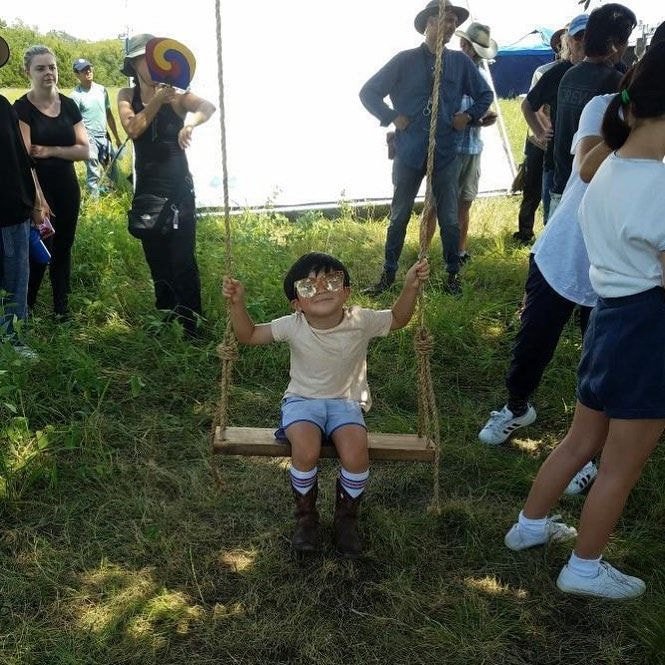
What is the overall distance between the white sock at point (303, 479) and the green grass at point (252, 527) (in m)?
0.26

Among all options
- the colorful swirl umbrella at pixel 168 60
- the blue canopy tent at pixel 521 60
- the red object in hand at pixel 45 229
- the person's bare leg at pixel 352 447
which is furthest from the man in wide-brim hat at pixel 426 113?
the blue canopy tent at pixel 521 60

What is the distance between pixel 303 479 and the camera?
2.30m

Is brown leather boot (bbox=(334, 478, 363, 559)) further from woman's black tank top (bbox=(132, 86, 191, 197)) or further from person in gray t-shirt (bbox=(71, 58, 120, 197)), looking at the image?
person in gray t-shirt (bbox=(71, 58, 120, 197))

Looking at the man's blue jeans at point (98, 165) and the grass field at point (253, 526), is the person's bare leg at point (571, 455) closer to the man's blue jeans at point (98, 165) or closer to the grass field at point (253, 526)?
the grass field at point (253, 526)

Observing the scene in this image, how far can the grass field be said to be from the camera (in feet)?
6.70

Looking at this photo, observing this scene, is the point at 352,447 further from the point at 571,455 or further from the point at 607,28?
the point at 607,28

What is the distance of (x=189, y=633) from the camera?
208 cm

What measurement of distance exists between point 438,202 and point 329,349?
2562 mm

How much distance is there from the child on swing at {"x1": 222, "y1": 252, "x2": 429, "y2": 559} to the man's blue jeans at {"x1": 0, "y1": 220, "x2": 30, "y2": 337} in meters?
1.87

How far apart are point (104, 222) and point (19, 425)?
2.78m

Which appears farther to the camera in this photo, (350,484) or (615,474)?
(350,484)

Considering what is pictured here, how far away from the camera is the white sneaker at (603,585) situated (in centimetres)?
214

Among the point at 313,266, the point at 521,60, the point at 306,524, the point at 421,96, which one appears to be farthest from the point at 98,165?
the point at 521,60

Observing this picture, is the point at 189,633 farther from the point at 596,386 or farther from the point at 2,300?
the point at 2,300
